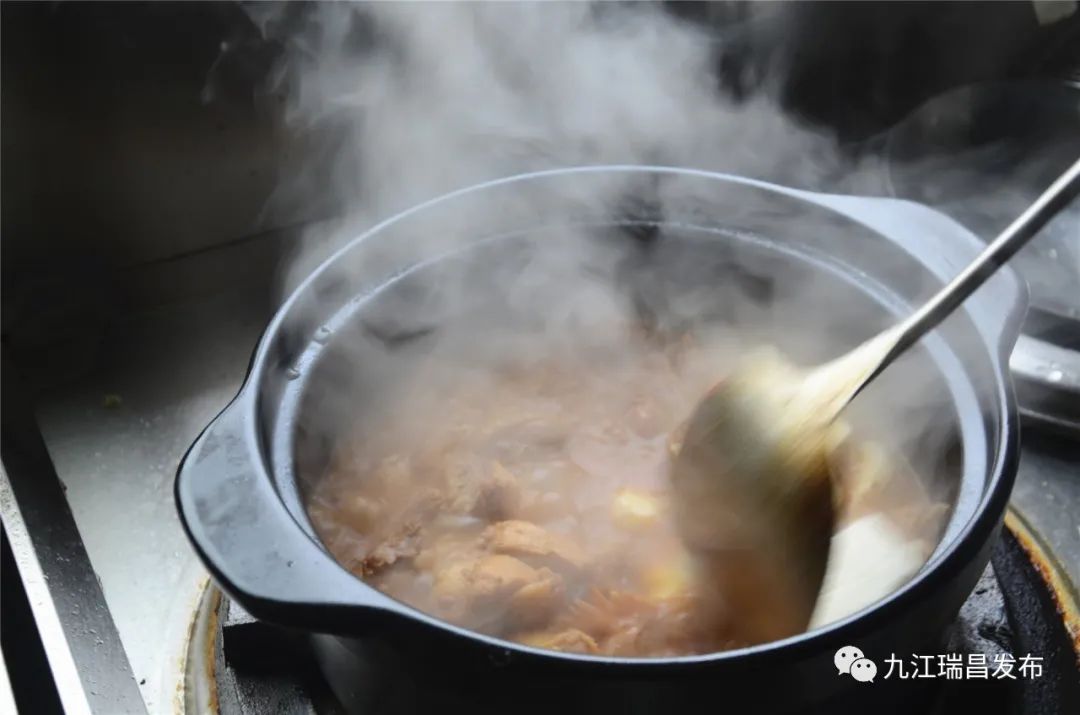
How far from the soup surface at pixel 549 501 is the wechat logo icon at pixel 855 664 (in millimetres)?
231

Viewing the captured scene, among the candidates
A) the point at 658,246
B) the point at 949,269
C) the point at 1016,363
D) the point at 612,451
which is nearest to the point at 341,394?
the point at 612,451

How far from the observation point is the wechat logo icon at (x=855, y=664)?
0.73 meters

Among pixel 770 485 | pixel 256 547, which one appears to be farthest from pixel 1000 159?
pixel 256 547

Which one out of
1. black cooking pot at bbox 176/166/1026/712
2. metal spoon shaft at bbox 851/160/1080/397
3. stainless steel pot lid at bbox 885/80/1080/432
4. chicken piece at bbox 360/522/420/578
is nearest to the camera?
black cooking pot at bbox 176/166/1026/712

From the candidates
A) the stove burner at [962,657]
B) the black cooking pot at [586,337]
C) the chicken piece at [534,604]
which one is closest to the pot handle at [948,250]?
the black cooking pot at [586,337]

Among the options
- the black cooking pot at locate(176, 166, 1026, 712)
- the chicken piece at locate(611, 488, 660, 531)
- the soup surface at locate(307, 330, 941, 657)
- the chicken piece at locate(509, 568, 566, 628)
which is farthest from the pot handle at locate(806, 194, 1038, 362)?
the chicken piece at locate(509, 568, 566, 628)

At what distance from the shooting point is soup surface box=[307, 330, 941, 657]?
1.01 metres

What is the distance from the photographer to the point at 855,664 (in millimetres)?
753

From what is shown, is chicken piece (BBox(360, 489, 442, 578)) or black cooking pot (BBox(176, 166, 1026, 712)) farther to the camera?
chicken piece (BBox(360, 489, 442, 578))

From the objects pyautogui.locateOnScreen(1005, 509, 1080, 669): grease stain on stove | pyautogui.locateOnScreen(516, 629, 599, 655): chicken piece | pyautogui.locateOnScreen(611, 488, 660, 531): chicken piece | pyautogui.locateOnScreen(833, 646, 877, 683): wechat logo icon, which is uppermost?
pyautogui.locateOnScreen(833, 646, 877, 683): wechat logo icon

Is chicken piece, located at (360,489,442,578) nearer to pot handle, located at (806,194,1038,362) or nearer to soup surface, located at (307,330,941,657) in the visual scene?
soup surface, located at (307,330,941,657)

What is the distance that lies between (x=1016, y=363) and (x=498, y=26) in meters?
1.01

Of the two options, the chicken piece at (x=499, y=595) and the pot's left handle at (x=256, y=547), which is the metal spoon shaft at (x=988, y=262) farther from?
the pot's left handle at (x=256, y=547)

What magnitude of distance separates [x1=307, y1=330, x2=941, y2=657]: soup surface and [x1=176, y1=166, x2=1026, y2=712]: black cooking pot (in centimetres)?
5
